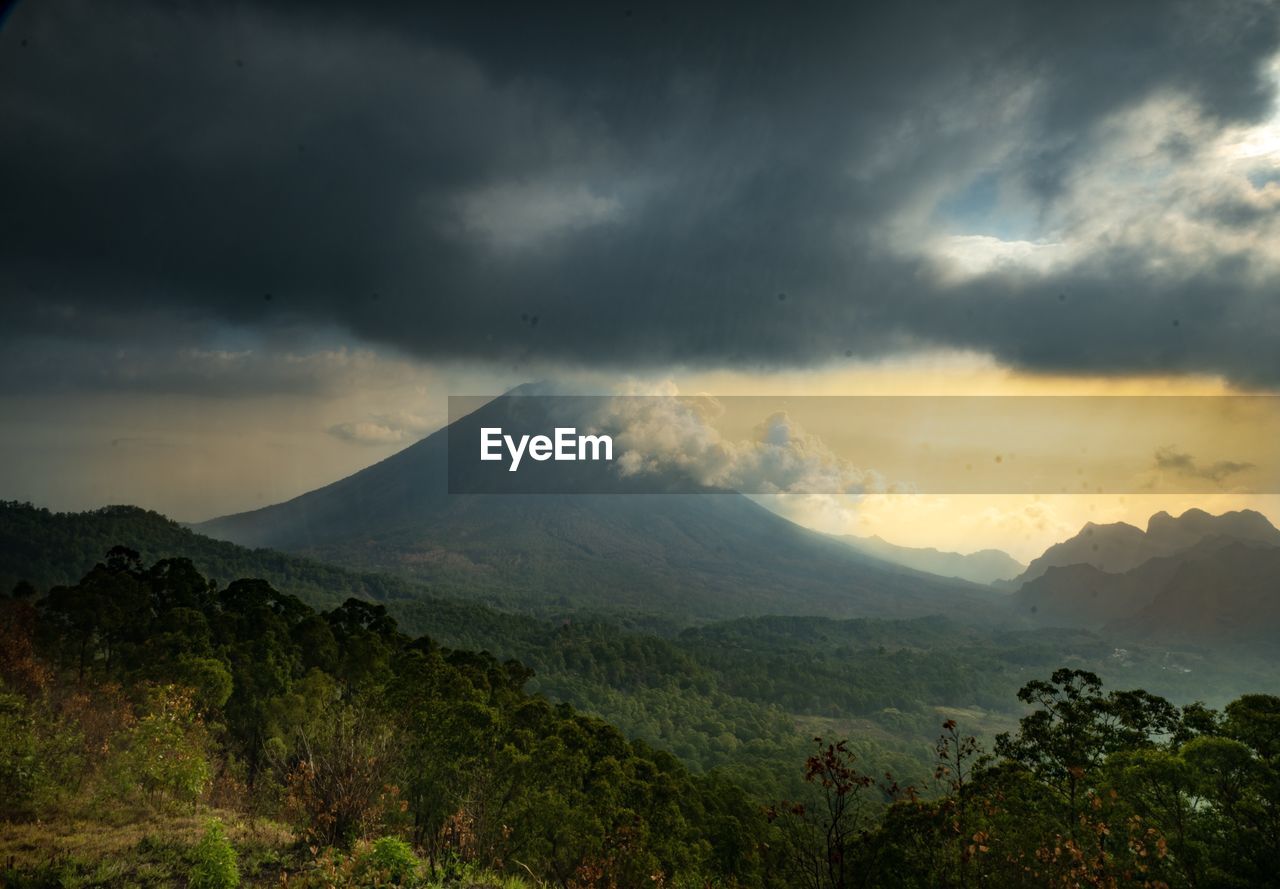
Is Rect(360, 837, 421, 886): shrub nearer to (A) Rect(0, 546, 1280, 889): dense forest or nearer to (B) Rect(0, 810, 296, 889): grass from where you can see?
(A) Rect(0, 546, 1280, 889): dense forest

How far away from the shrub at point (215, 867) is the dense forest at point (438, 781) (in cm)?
4

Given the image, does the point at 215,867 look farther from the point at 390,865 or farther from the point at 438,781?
the point at 438,781

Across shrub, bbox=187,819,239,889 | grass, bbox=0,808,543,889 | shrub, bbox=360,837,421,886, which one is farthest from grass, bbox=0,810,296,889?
shrub, bbox=360,837,421,886

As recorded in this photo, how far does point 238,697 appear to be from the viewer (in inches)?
985

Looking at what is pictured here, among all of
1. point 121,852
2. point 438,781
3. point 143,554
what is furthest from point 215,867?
point 143,554

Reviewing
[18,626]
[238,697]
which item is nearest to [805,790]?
[238,697]

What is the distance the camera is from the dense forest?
9289mm

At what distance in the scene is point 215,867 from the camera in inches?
339

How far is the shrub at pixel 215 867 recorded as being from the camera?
852cm

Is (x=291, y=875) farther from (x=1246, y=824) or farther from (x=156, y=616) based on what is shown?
(x=156, y=616)

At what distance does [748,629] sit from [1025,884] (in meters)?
191

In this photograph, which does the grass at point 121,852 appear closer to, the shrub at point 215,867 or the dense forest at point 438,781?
the dense forest at point 438,781

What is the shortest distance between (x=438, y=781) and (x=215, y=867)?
1414 centimetres

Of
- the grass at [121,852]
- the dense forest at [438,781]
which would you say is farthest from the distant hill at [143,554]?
the grass at [121,852]
